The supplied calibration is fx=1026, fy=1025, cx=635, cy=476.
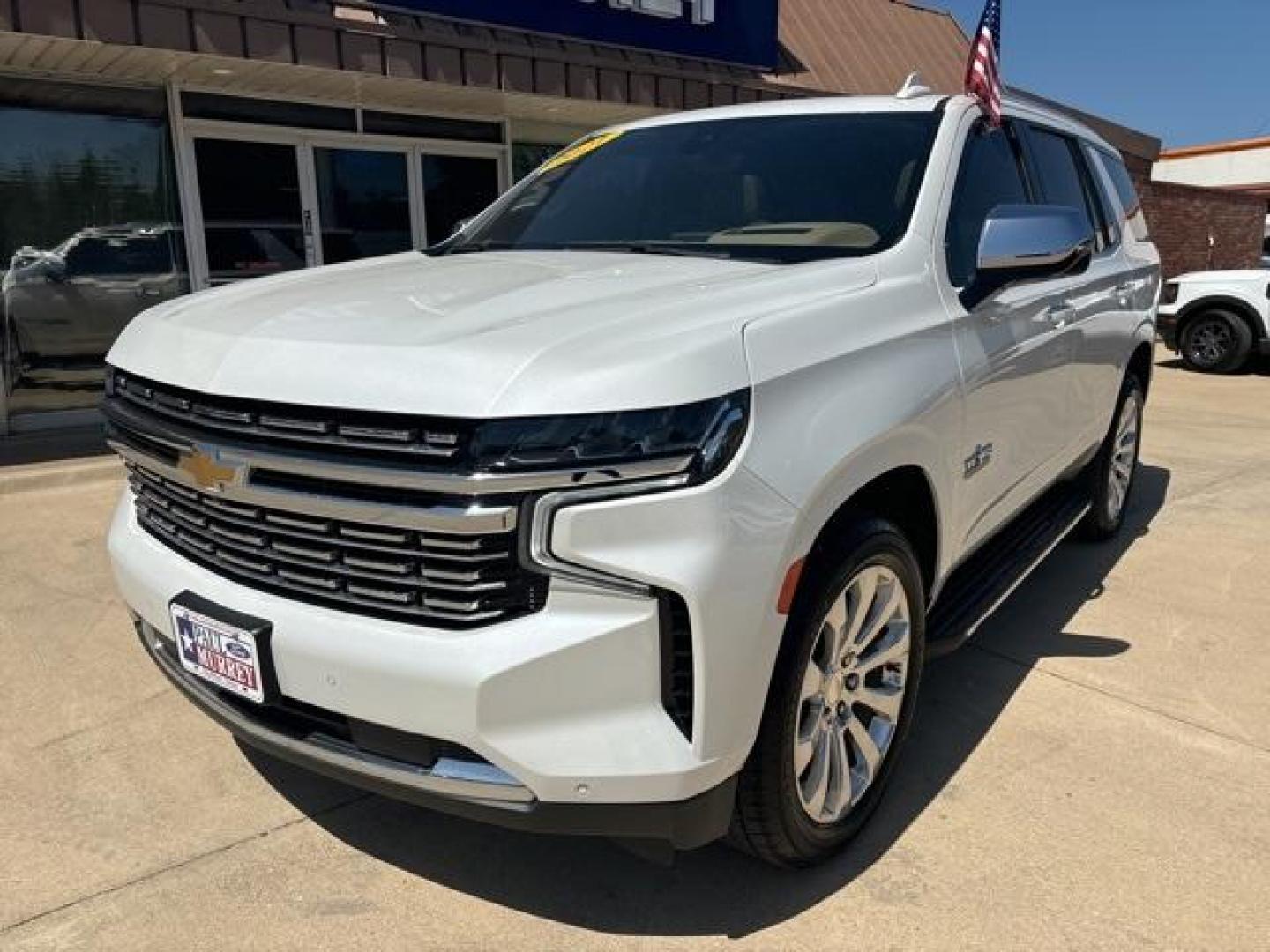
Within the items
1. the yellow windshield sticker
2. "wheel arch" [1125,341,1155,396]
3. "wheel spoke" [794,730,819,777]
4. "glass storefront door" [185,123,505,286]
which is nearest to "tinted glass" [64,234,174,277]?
"glass storefront door" [185,123,505,286]

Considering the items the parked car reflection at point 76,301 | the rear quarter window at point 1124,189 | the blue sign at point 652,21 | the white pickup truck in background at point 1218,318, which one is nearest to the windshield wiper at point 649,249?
the rear quarter window at point 1124,189

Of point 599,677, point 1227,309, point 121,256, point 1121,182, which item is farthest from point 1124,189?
point 1227,309

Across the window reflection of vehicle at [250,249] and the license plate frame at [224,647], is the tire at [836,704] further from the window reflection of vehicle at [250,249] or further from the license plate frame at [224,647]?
the window reflection of vehicle at [250,249]

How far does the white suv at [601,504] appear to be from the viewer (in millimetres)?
1871

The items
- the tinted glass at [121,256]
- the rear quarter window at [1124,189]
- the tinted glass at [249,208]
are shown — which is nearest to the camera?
the rear quarter window at [1124,189]

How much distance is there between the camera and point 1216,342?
479 inches

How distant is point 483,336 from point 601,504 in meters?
0.44

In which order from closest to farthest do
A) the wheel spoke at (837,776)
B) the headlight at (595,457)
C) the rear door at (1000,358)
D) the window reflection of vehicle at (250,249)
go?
the headlight at (595,457)
the wheel spoke at (837,776)
the rear door at (1000,358)
the window reflection of vehicle at (250,249)

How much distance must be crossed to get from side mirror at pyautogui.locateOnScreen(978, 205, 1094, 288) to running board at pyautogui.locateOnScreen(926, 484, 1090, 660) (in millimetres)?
962

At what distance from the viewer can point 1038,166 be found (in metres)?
3.98

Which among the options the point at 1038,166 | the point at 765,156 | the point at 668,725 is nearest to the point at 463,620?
the point at 668,725

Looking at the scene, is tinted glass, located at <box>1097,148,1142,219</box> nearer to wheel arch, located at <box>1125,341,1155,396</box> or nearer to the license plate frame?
wheel arch, located at <box>1125,341,1155,396</box>

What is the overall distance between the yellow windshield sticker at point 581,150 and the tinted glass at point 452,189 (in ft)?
18.2

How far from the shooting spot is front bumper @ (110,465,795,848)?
186 cm
